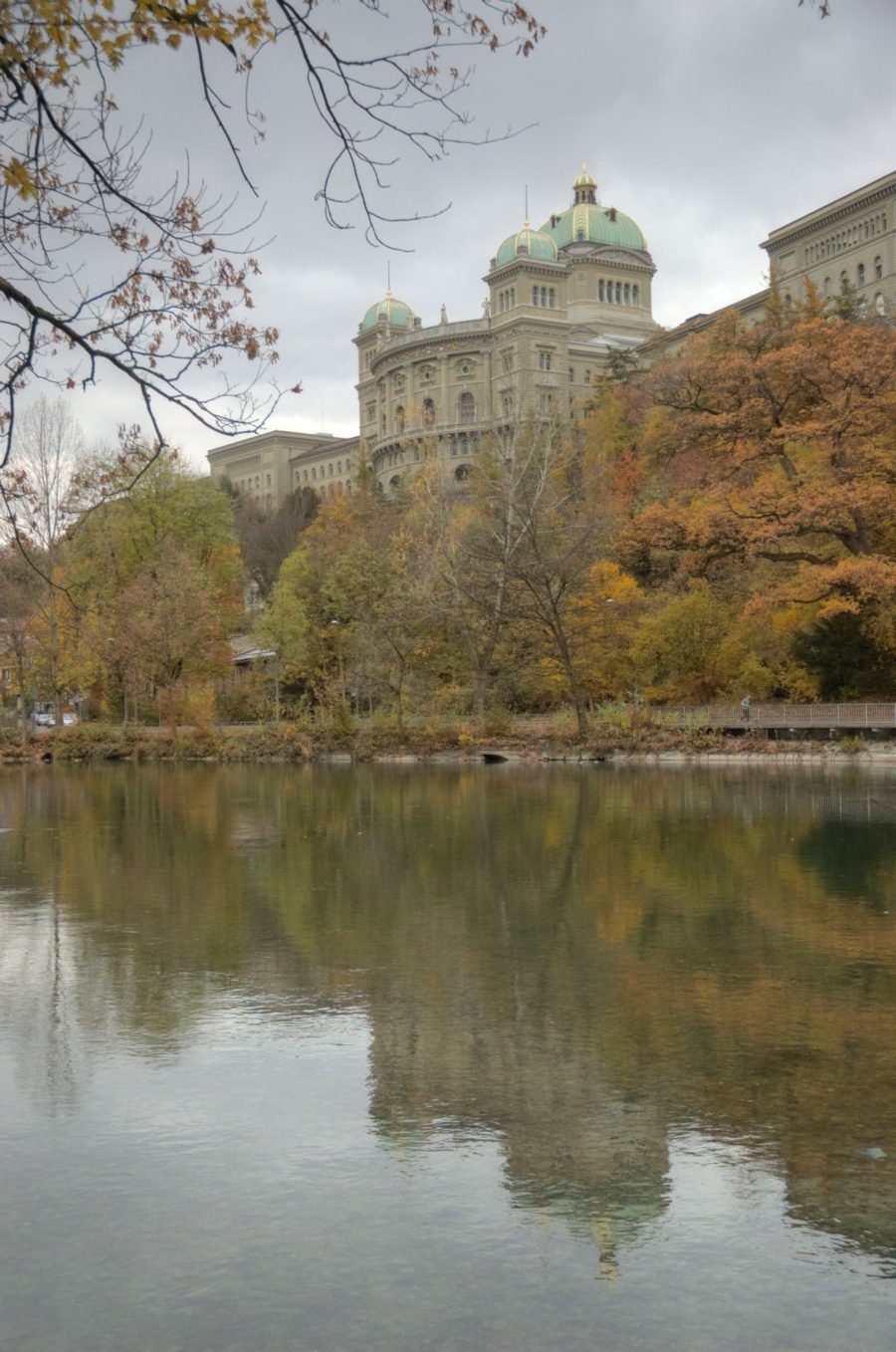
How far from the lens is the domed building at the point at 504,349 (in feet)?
363

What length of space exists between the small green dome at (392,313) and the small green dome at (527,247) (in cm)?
2125

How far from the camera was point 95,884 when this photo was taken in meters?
14.1

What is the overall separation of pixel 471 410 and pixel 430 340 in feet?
24.4

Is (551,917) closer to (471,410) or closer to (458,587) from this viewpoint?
(458,587)

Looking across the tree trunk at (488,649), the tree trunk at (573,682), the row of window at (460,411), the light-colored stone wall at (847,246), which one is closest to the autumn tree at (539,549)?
the tree trunk at (573,682)

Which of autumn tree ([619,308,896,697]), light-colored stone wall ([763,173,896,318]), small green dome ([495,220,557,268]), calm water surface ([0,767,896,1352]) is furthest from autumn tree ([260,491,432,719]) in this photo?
small green dome ([495,220,557,268])

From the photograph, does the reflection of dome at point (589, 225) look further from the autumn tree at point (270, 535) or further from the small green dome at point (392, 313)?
the autumn tree at point (270, 535)

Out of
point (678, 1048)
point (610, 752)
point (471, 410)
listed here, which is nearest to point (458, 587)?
point (610, 752)

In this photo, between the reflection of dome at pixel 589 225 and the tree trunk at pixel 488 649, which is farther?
the reflection of dome at pixel 589 225

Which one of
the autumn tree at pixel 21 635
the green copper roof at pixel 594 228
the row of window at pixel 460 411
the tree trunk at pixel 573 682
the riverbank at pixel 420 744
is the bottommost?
the riverbank at pixel 420 744

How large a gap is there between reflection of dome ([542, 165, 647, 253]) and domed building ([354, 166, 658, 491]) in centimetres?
190

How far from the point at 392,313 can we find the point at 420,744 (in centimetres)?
9995

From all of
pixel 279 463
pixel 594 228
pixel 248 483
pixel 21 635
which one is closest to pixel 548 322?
pixel 594 228

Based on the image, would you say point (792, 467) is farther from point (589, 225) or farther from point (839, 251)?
point (589, 225)
